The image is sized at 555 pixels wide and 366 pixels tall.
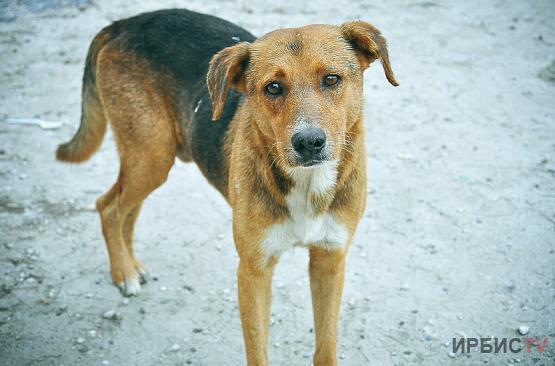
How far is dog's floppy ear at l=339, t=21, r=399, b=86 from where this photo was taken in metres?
3.13

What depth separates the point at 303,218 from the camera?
320cm

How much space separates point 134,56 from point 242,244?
169 cm

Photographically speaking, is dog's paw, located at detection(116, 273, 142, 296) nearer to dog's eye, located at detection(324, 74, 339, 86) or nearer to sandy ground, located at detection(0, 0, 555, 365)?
sandy ground, located at detection(0, 0, 555, 365)

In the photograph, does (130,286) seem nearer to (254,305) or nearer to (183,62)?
(254,305)

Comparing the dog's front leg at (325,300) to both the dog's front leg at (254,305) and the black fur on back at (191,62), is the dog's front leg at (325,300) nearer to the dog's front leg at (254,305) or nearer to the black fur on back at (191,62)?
the dog's front leg at (254,305)

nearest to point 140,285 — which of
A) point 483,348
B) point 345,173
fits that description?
point 345,173

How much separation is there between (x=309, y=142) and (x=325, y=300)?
3.67ft

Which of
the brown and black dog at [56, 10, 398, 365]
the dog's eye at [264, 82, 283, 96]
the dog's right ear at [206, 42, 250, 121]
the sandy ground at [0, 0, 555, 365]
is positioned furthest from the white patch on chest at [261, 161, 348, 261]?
the sandy ground at [0, 0, 555, 365]

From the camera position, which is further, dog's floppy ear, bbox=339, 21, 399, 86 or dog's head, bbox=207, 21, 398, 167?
dog's floppy ear, bbox=339, 21, 399, 86

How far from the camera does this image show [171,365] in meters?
3.81

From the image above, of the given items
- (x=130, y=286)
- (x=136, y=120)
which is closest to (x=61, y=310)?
(x=130, y=286)

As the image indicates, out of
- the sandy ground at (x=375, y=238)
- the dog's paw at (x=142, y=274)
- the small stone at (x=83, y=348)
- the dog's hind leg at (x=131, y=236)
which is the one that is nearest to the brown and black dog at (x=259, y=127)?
the dog's hind leg at (x=131, y=236)

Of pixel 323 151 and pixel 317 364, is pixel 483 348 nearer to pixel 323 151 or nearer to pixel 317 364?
pixel 317 364

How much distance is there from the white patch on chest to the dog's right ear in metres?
0.57
